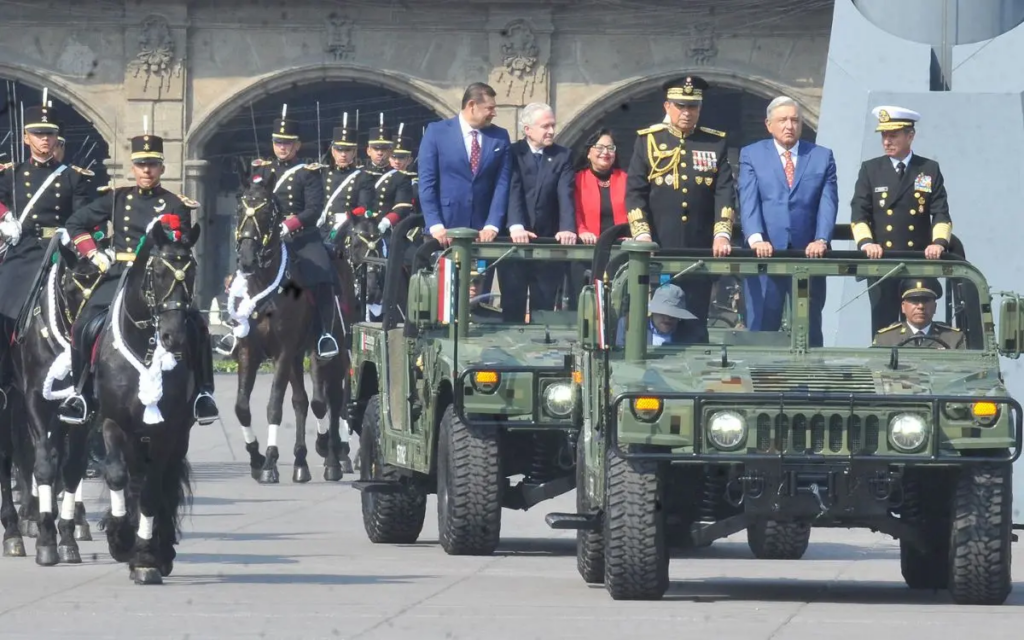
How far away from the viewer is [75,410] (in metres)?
14.2

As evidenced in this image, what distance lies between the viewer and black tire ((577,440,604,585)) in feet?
42.2

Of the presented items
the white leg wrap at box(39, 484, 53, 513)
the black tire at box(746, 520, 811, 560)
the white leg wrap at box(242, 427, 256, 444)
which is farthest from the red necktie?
the white leg wrap at box(242, 427, 256, 444)

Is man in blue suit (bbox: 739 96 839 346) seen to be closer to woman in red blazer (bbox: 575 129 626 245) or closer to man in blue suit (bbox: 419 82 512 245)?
woman in red blazer (bbox: 575 129 626 245)

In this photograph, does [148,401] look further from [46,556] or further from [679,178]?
[679,178]

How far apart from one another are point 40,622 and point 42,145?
540cm

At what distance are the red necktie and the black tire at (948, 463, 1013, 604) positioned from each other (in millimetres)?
5292

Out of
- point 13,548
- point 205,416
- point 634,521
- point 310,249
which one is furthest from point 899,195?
point 310,249

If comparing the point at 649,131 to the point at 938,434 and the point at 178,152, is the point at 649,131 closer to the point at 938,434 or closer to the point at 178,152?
the point at 938,434

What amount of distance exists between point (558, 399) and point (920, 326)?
2066 millimetres

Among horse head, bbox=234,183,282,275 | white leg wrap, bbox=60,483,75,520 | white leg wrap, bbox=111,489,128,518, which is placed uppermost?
horse head, bbox=234,183,282,275

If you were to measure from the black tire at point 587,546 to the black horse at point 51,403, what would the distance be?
305cm

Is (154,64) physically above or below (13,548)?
above

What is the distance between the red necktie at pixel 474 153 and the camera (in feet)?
53.7

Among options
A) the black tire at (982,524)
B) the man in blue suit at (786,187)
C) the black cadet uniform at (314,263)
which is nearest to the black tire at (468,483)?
the man in blue suit at (786,187)
